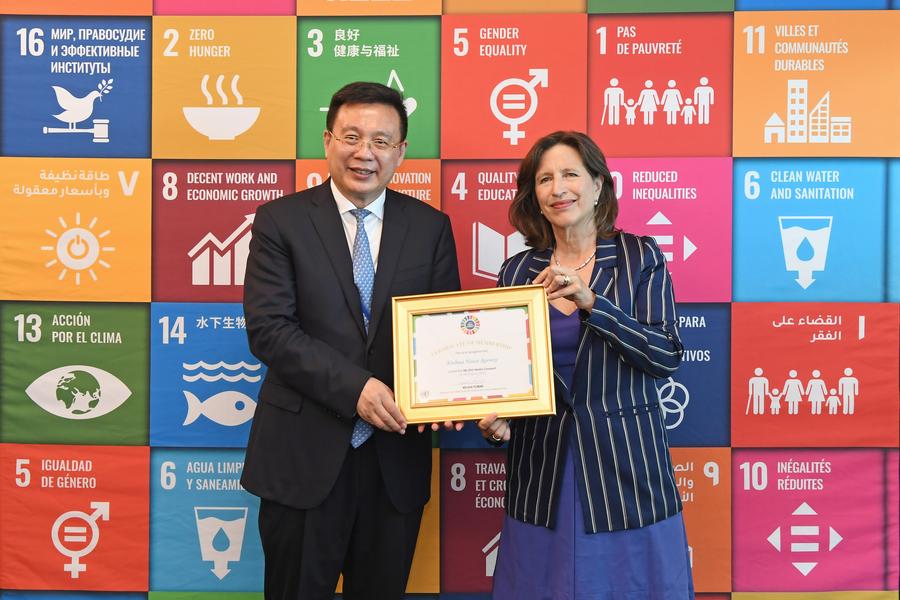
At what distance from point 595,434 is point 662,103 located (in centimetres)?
136

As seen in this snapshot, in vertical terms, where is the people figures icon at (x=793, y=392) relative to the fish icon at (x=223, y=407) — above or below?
above

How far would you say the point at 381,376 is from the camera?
2.00m

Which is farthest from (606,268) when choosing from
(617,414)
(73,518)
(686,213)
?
(73,518)

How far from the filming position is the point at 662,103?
2.66m

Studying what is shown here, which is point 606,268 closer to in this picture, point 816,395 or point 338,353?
point 338,353

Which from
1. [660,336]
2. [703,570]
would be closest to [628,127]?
[660,336]

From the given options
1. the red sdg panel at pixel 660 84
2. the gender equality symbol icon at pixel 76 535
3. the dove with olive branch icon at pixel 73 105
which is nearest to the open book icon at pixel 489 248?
the red sdg panel at pixel 660 84

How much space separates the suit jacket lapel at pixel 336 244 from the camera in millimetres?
1984

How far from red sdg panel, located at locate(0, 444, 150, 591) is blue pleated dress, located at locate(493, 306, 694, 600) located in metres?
1.55

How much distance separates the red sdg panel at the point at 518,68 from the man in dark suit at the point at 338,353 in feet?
2.15

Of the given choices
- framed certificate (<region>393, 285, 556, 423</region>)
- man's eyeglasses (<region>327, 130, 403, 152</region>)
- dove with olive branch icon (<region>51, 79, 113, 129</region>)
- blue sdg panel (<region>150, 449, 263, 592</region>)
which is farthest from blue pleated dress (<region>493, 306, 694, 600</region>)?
dove with olive branch icon (<region>51, 79, 113, 129</region>)

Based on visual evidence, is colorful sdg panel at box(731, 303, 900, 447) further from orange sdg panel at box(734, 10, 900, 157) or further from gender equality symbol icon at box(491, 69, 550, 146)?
gender equality symbol icon at box(491, 69, 550, 146)

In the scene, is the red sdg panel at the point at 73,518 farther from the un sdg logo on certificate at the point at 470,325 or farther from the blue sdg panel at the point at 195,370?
the un sdg logo on certificate at the point at 470,325

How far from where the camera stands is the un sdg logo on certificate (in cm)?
192
